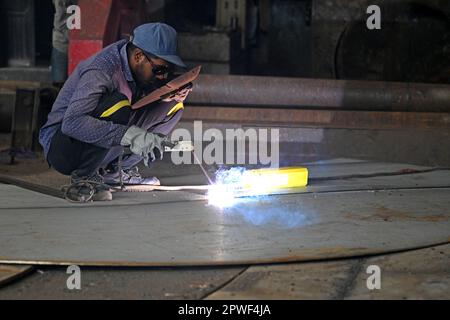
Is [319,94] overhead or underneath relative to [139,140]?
overhead

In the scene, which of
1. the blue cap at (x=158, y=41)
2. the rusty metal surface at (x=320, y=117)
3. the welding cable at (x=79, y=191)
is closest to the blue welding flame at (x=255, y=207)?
the welding cable at (x=79, y=191)

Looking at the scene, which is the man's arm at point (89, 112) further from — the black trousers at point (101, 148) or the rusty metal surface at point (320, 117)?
the rusty metal surface at point (320, 117)

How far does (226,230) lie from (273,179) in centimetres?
99

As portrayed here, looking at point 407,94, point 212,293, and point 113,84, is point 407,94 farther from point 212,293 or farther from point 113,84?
point 212,293

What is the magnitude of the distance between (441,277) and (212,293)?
84 cm

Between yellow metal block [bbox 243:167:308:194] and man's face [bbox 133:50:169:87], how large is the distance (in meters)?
0.75

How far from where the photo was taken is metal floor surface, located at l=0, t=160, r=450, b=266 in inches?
114

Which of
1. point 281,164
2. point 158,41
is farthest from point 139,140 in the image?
point 281,164

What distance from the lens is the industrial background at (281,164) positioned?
9.02 ft

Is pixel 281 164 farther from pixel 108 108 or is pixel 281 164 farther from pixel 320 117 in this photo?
pixel 108 108

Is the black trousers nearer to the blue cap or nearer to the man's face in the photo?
the man's face

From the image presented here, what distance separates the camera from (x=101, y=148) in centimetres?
395

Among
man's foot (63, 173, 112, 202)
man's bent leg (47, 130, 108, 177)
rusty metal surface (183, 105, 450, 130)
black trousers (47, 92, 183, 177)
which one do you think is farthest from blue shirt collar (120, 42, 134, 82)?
rusty metal surface (183, 105, 450, 130)

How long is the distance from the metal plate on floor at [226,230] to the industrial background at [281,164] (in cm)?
1
